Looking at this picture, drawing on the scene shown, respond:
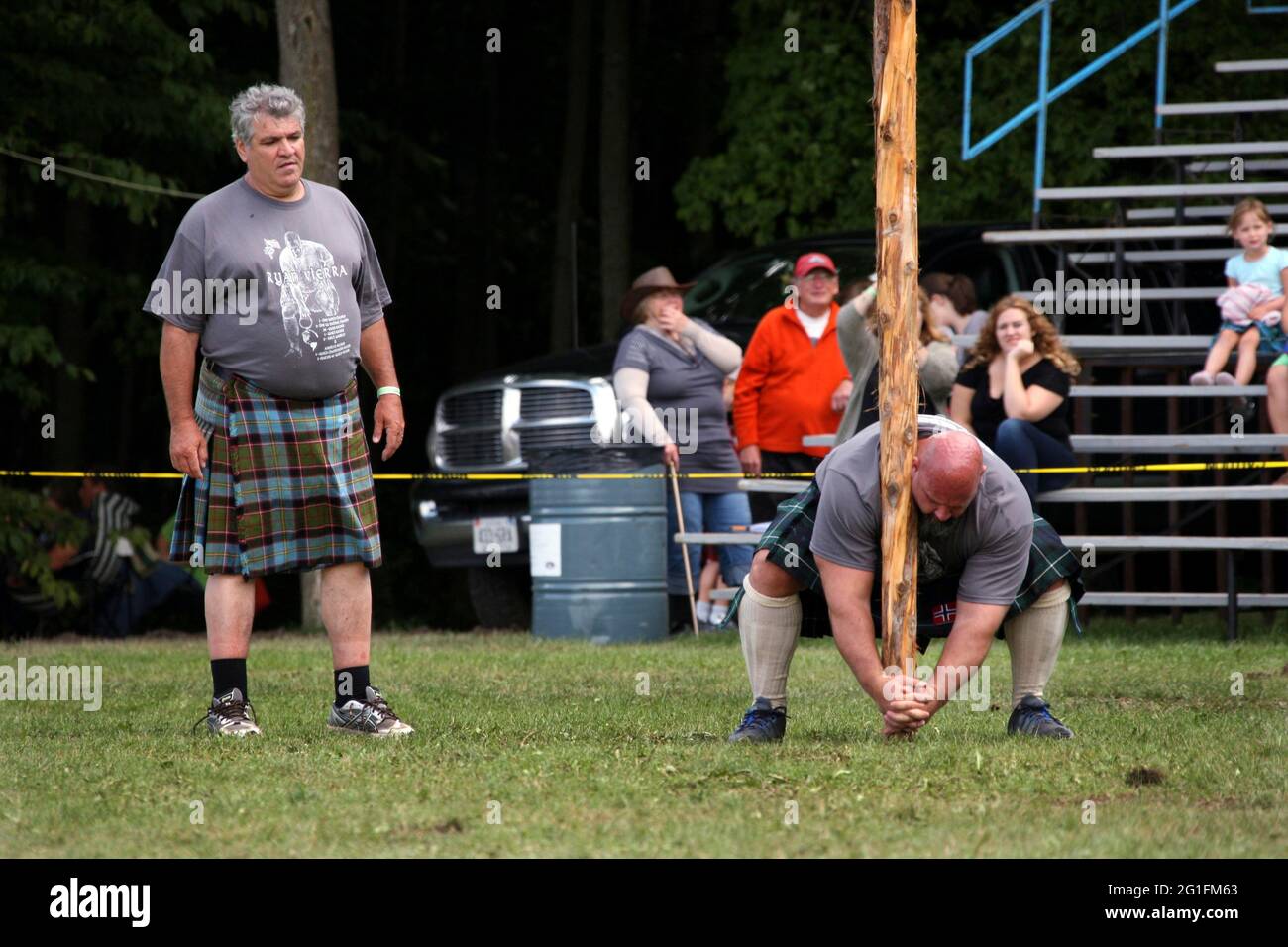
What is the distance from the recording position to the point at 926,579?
659 cm

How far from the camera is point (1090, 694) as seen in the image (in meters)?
8.20

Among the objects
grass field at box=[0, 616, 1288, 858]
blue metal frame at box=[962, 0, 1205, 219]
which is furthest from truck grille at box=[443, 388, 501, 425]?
grass field at box=[0, 616, 1288, 858]

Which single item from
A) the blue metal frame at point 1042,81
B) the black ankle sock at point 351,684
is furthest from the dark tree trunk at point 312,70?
the black ankle sock at point 351,684

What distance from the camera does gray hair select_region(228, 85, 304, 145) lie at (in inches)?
267

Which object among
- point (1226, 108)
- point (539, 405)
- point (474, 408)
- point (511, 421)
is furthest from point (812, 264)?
point (1226, 108)

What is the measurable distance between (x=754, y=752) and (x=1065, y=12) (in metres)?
12.5

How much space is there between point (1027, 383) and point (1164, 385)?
2042 mm

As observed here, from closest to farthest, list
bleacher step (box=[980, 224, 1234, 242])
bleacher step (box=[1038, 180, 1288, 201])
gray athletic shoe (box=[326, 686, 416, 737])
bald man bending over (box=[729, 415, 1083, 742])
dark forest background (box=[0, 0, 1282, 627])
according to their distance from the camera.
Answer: bald man bending over (box=[729, 415, 1083, 742]), gray athletic shoe (box=[326, 686, 416, 737]), bleacher step (box=[980, 224, 1234, 242]), bleacher step (box=[1038, 180, 1288, 201]), dark forest background (box=[0, 0, 1282, 627])

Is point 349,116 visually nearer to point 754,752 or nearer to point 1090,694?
point 1090,694

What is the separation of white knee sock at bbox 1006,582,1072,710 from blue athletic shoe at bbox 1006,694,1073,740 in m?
0.03

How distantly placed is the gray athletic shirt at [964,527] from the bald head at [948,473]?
0.43ft

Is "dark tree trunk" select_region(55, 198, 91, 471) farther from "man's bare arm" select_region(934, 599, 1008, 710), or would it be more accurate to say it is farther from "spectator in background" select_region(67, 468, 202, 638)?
"man's bare arm" select_region(934, 599, 1008, 710)

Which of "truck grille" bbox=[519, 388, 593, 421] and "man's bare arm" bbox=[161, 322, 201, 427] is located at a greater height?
"man's bare arm" bbox=[161, 322, 201, 427]

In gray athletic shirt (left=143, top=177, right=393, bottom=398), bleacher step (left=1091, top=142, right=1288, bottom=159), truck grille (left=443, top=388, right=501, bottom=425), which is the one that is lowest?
truck grille (left=443, top=388, right=501, bottom=425)
